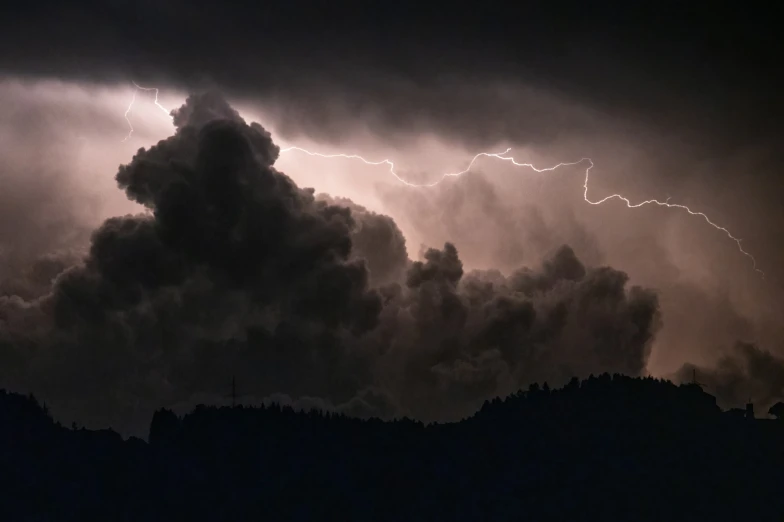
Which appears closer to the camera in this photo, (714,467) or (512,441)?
(714,467)

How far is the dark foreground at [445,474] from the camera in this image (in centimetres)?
16600

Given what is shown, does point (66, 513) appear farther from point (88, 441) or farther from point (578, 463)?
point (578, 463)

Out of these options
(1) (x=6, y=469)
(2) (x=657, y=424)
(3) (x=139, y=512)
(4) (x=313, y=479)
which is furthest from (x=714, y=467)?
(1) (x=6, y=469)

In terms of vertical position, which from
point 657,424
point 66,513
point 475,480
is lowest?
point 66,513

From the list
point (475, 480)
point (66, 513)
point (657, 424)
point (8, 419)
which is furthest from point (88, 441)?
point (657, 424)

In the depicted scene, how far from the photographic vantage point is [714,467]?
17425cm

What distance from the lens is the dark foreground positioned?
16600 centimetres

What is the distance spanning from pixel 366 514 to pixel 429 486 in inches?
668

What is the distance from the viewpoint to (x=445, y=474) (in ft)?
614

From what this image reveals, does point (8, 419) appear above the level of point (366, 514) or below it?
above

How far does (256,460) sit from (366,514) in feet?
118

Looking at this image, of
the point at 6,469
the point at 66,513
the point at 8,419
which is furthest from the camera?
the point at 8,419

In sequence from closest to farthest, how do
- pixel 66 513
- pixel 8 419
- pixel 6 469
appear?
1. pixel 66 513
2. pixel 6 469
3. pixel 8 419

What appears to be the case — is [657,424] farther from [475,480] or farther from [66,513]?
[66,513]
